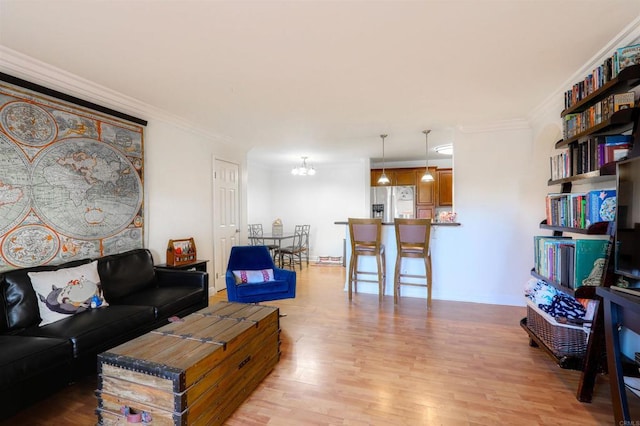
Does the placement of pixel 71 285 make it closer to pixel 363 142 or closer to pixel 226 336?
pixel 226 336

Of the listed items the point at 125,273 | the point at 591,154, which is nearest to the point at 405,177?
the point at 591,154

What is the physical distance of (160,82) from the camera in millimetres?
2650

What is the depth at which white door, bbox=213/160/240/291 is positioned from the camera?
4.36 metres

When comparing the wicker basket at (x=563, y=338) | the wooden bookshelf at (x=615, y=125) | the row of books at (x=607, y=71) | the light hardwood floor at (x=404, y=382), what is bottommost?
the light hardwood floor at (x=404, y=382)

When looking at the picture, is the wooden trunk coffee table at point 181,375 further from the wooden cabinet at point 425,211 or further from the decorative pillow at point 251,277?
the wooden cabinet at point 425,211

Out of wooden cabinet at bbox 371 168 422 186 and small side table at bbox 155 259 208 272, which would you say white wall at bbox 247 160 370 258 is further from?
small side table at bbox 155 259 208 272

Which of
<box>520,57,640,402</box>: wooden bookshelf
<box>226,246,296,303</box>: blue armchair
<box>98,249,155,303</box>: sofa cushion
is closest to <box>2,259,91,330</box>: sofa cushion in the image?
<box>98,249,155,303</box>: sofa cushion

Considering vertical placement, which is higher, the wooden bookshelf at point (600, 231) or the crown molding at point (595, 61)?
the crown molding at point (595, 61)

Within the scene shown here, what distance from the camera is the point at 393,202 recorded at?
6.41 m

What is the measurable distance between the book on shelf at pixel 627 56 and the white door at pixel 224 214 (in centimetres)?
424

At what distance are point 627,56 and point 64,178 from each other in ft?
13.8

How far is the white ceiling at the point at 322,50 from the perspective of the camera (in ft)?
5.53

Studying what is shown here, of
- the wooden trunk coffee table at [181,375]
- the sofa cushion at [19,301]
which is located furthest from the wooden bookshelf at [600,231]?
the sofa cushion at [19,301]

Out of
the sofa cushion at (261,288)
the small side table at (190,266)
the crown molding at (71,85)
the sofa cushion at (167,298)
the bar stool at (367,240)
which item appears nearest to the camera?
the crown molding at (71,85)
